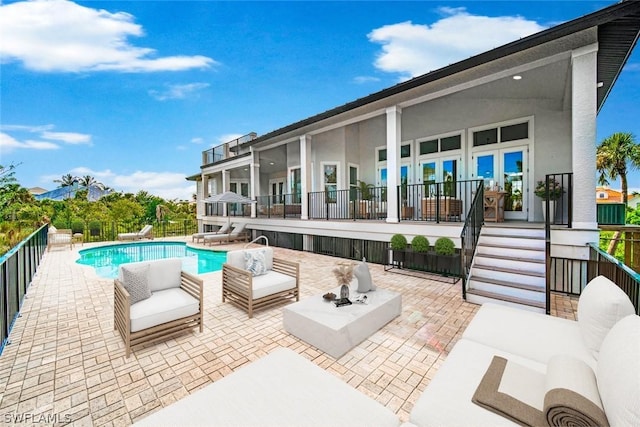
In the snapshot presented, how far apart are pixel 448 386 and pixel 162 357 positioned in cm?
329

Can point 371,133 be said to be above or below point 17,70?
below

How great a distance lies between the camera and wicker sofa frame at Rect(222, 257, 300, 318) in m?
4.61

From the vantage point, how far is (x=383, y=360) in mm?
3283

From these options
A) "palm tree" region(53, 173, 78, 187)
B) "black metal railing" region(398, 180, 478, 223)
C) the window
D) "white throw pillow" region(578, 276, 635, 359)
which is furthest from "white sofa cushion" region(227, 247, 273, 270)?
"palm tree" region(53, 173, 78, 187)

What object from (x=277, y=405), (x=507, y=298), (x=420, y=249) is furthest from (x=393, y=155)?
(x=277, y=405)

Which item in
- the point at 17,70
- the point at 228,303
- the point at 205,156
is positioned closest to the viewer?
the point at 228,303

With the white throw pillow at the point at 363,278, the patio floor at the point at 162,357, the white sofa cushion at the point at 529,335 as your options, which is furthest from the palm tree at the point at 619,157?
the white throw pillow at the point at 363,278

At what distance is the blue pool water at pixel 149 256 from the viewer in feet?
30.7

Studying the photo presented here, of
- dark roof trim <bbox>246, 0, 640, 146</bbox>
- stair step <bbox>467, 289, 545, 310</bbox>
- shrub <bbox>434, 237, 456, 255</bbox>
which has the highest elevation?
dark roof trim <bbox>246, 0, 640, 146</bbox>

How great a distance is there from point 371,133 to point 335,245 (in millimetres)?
5437

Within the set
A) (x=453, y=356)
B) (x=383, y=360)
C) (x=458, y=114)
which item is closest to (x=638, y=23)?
(x=458, y=114)

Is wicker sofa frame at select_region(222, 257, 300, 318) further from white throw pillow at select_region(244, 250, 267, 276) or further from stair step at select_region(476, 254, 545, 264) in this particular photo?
stair step at select_region(476, 254, 545, 264)

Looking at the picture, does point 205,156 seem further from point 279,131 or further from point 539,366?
point 539,366

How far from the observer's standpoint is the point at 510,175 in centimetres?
859
